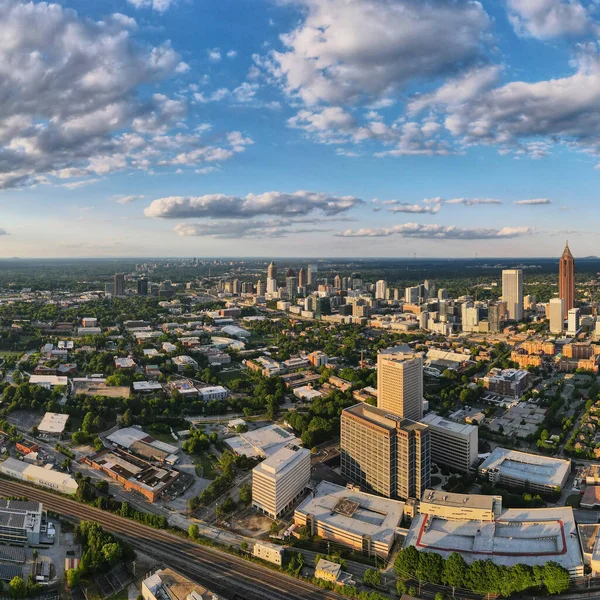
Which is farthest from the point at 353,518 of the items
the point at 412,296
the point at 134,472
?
the point at 412,296

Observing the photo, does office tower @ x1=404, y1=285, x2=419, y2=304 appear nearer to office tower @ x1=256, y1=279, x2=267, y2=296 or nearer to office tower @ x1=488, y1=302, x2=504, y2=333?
office tower @ x1=488, y1=302, x2=504, y2=333

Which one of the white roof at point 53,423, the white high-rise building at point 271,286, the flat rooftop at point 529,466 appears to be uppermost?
the white high-rise building at point 271,286

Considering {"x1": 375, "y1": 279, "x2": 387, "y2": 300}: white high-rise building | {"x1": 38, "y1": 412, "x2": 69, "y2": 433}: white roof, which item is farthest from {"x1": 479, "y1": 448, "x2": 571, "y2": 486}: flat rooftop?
{"x1": 375, "y1": 279, "x2": 387, "y2": 300}: white high-rise building

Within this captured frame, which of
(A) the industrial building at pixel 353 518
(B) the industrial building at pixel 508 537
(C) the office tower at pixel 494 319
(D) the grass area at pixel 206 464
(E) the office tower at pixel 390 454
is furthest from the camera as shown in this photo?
(C) the office tower at pixel 494 319

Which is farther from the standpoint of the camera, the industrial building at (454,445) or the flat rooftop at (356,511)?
the industrial building at (454,445)

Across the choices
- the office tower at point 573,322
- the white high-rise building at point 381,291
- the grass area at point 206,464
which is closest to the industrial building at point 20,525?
the grass area at point 206,464

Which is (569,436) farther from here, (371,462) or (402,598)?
(402,598)

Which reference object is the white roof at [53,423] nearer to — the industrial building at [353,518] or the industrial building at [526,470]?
the industrial building at [353,518]

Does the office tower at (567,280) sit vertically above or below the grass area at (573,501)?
above
